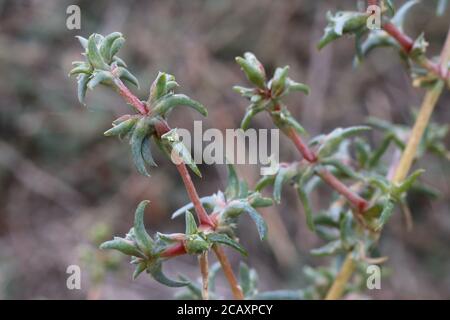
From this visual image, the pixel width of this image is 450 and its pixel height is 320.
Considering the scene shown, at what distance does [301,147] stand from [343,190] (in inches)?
5.3

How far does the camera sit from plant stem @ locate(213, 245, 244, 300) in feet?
4.06

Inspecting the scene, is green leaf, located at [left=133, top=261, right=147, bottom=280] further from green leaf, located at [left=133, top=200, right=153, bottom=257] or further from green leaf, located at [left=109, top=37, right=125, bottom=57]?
green leaf, located at [left=109, top=37, right=125, bottom=57]

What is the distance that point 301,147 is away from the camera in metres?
1.40

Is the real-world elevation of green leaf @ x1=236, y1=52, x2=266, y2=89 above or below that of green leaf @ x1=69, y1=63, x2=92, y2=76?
above

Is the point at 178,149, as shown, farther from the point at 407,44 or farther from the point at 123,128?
the point at 407,44

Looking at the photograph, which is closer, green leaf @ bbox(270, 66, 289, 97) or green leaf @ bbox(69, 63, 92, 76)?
green leaf @ bbox(69, 63, 92, 76)

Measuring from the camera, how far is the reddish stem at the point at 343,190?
1.41 m

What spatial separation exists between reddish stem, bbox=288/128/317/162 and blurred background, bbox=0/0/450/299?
2229mm

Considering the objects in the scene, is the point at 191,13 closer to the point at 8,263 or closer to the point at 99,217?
the point at 99,217

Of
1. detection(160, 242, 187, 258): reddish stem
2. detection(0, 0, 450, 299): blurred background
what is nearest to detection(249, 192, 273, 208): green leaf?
detection(160, 242, 187, 258): reddish stem

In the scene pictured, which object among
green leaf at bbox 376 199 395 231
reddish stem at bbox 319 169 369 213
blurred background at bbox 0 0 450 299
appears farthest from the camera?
blurred background at bbox 0 0 450 299

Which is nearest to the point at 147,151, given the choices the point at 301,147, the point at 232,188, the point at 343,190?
the point at 232,188

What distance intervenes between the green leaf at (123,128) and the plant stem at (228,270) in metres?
0.27
